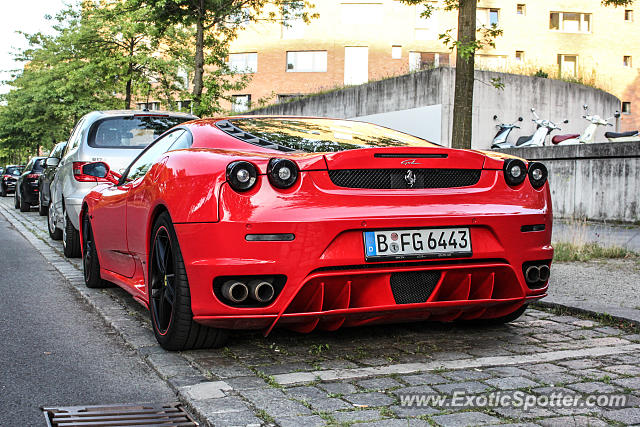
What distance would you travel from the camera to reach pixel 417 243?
4094 mm

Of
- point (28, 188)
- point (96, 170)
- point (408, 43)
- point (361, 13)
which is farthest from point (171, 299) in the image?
point (408, 43)

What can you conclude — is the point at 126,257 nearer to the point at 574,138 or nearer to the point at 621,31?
the point at 574,138

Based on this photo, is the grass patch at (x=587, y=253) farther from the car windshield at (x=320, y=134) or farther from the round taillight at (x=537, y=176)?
the round taillight at (x=537, y=176)

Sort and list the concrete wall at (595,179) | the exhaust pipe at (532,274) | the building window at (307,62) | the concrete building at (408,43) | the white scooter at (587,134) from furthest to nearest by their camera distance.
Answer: the building window at (307,62), the concrete building at (408,43), the white scooter at (587,134), the concrete wall at (595,179), the exhaust pipe at (532,274)

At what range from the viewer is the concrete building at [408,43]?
48.9 metres

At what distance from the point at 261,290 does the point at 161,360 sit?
0.80m

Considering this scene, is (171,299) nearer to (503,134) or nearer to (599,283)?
(599,283)

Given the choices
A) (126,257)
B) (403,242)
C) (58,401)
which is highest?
(403,242)

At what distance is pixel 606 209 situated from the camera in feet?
44.6

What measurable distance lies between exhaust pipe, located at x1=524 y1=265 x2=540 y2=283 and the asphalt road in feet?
6.78

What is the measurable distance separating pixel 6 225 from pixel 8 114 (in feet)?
99.2

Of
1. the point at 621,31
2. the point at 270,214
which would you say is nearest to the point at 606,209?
the point at 270,214

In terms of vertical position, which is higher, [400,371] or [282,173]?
[282,173]
